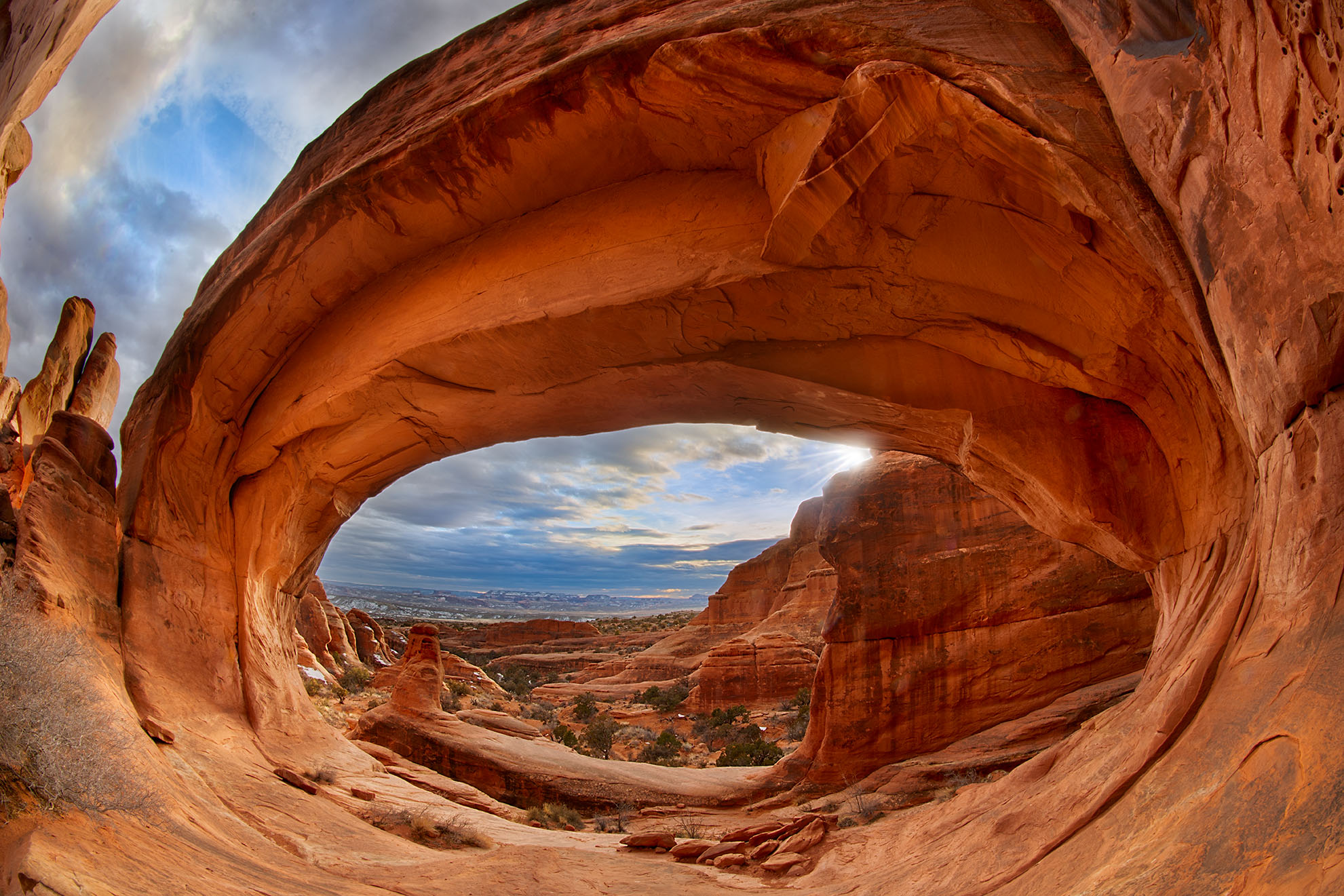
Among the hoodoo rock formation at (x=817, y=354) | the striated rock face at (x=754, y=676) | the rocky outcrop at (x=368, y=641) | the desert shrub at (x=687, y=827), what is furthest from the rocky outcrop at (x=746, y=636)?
the hoodoo rock formation at (x=817, y=354)

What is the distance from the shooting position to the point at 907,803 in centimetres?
992

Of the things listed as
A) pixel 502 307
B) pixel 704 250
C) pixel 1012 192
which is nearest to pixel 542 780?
pixel 502 307

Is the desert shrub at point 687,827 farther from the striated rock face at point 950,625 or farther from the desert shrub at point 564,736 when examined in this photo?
the desert shrub at point 564,736

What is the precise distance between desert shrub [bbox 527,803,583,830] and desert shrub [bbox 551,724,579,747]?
25.9 ft

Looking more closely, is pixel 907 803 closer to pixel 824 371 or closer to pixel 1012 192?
pixel 824 371

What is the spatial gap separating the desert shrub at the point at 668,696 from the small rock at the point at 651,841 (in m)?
17.9

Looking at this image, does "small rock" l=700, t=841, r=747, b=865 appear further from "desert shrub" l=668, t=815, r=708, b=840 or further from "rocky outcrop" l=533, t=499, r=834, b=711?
"rocky outcrop" l=533, t=499, r=834, b=711

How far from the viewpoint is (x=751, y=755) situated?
1650 centimetres

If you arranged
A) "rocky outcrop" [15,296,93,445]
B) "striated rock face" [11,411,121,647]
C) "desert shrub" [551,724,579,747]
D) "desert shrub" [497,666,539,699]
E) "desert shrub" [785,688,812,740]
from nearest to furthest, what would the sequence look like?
"striated rock face" [11,411,121,647]
"rocky outcrop" [15,296,93,445]
"desert shrub" [551,724,579,747]
"desert shrub" [785,688,812,740]
"desert shrub" [497,666,539,699]

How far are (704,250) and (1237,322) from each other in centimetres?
374

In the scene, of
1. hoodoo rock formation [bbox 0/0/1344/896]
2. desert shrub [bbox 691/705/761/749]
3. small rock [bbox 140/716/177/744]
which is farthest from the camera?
desert shrub [bbox 691/705/761/749]

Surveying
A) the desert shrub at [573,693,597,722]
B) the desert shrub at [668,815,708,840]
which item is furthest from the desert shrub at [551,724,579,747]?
the desert shrub at [668,815,708,840]

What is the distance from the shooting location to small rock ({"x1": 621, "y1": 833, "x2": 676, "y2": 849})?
750 cm

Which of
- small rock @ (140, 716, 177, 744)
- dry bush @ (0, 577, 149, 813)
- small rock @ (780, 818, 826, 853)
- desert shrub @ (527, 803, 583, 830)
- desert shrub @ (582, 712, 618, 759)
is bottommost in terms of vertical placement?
desert shrub @ (582, 712, 618, 759)
